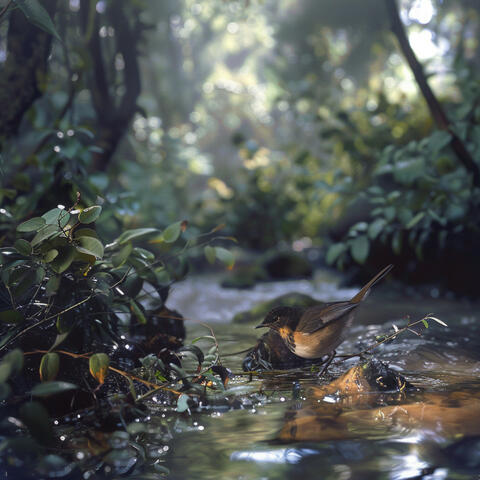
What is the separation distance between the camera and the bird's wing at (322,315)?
6.00 ft

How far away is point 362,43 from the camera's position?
11328 mm

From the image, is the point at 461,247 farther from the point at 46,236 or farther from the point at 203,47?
the point at 203,47

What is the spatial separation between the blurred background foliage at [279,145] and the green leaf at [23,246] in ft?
2.33

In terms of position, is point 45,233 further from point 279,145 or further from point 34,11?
point 279,145

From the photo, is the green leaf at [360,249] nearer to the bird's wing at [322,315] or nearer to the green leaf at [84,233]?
the bird's wing at [322,315]

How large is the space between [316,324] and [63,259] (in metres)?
0.85

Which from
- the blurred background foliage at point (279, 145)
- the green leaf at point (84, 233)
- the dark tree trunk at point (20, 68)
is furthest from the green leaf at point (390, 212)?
the dark tree trunk at point (20, 68)

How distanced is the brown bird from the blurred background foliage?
113cm

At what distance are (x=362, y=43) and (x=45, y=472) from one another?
11.5 meters

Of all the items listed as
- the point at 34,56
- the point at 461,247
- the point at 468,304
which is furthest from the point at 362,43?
the point at 34,56

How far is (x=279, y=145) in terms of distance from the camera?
28.2 feet

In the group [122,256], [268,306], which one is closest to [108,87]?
[268,306]

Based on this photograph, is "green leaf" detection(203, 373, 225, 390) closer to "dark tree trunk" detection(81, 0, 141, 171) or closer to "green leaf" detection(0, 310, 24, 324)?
"green leaf" detection(0, 310, 24, 324)

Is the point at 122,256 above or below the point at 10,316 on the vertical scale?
above
